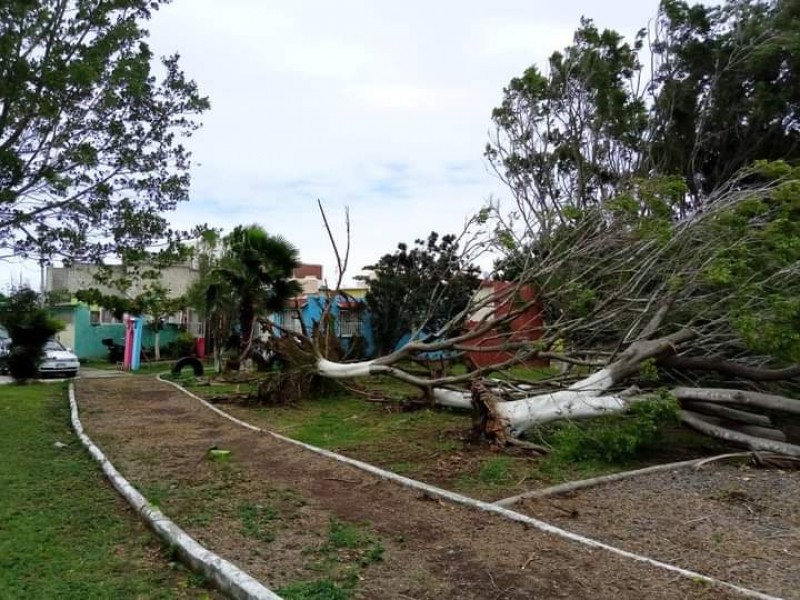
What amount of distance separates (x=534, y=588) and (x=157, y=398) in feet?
39.3

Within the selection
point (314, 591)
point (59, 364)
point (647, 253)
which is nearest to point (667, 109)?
point (647, 253)

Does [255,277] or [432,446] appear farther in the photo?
[255,277]

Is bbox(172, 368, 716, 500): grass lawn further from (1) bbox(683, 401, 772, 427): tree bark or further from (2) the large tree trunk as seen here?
(2) the large tree trunk

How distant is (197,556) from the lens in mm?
4445

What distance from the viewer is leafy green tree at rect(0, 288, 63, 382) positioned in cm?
1697

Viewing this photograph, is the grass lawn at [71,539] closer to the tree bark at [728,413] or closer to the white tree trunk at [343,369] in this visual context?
the white tree trunk at [343,369]

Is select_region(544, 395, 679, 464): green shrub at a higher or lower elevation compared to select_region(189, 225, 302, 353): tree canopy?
lower

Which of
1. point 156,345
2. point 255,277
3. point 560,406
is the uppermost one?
point 255,277

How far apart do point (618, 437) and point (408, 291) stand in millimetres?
12093

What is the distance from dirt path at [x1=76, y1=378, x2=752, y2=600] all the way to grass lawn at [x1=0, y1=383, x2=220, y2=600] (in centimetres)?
36

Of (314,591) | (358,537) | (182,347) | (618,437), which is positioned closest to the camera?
(314,591)

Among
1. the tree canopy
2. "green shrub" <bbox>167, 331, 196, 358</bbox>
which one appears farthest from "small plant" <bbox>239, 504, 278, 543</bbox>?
"green shrub" <bbox>167, 331, 196, 358</bbox>

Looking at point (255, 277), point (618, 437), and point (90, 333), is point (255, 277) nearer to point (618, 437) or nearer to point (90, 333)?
point (618, 437)

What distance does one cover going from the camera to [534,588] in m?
3.99
